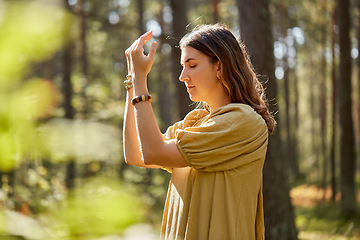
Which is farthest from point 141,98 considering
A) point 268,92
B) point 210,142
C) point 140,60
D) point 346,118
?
point 346,118

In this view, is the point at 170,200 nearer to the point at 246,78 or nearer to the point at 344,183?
the point at 246,78

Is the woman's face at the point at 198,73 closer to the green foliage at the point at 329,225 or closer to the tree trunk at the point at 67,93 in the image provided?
the green foliage at the point at 329,225

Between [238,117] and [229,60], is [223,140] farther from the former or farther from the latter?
[229,60]

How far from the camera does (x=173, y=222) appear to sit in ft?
6.40

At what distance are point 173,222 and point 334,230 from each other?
6815 millimetres

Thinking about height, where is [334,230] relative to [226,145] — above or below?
below

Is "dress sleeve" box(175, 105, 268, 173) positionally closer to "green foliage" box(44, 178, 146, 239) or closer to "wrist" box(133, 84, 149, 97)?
"wrist" box(133, 84, 149, 97)

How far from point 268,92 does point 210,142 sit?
3150 millimetres

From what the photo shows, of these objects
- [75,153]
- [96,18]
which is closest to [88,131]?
[75,153]

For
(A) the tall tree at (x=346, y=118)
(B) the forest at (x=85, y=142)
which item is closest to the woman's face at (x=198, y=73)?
(B) the forest at (x=85, y=142)

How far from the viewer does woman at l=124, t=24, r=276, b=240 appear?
1756 millimetres

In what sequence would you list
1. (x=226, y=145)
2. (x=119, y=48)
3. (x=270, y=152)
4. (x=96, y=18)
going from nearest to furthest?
(x=226, y=145)
(x=270, y=152)
(x=96, y=18)
(x=119, y=48)

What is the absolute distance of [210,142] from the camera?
1771mm

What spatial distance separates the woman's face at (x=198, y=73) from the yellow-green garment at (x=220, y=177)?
0.20 meters
